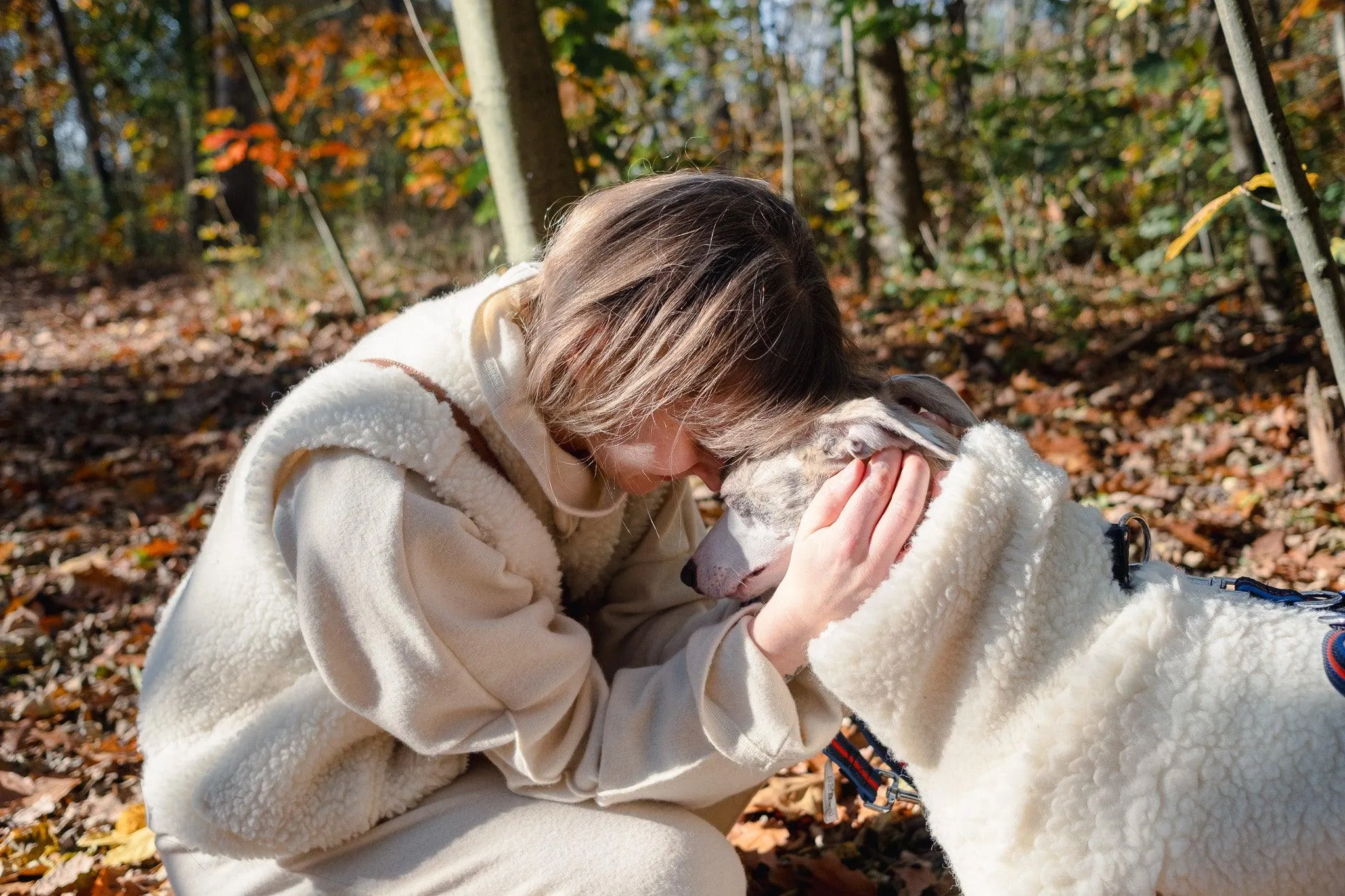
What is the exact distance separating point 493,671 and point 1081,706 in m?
0.89

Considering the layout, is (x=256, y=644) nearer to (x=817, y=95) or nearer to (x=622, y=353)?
(x=622, y=353)

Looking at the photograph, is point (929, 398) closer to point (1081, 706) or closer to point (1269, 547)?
point (1081, 706)

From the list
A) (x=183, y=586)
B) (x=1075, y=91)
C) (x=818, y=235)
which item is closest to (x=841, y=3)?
(x=1075, y=91)

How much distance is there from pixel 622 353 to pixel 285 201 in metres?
16.3

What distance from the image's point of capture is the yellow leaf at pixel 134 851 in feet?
7.61

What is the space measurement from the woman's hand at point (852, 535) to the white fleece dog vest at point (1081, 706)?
54mm

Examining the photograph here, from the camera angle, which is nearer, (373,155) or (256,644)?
(256,644)

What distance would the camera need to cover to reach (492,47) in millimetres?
2934

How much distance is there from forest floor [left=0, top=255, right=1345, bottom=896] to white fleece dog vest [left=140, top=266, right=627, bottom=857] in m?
0.81

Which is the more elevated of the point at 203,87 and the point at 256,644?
the point at 203,87

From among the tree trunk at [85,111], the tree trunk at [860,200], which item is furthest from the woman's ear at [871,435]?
the tree trunk at [85,111]

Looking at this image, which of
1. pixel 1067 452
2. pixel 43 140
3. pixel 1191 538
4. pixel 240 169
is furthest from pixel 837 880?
pixel 43 140

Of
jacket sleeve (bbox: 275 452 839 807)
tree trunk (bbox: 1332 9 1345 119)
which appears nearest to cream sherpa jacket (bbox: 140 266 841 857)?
jacket sleeve (bbox: 275 452 839 807)

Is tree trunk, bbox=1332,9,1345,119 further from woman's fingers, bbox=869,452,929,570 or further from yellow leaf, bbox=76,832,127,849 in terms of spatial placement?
yellow leaf, bbox=76,832,127,849
